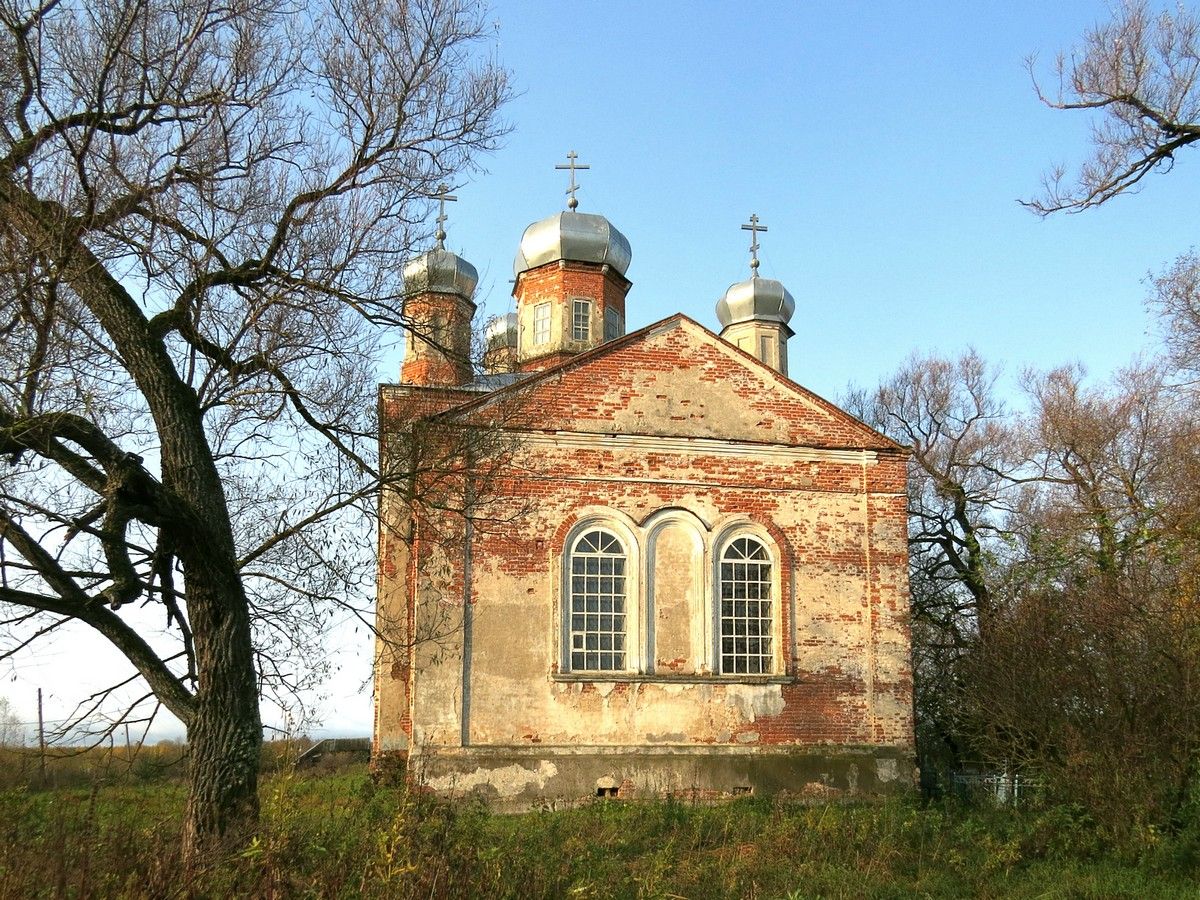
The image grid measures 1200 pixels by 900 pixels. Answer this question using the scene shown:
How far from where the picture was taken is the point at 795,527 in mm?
15930

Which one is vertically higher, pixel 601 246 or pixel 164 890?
pixel 601 246

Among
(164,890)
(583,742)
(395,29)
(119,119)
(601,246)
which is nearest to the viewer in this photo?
(164,890)

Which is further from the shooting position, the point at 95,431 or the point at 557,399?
the point at 557,399

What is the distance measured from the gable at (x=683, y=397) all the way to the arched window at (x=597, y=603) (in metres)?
1.60

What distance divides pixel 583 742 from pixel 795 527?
4.22 m

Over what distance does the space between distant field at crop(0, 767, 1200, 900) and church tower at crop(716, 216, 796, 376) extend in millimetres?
14904

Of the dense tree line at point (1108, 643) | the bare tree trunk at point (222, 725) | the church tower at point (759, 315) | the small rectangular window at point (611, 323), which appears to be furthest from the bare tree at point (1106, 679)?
the church tower at point (759, 315)

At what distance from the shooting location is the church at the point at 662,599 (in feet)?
47.3

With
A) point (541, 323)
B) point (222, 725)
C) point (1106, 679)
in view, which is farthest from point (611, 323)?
point (222, 725)

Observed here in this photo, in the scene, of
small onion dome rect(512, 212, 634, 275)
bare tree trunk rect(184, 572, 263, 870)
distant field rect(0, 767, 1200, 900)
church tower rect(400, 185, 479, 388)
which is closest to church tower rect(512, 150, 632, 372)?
small onion dome rect(512, 212, 634, 275)

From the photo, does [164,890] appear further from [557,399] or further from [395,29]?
[557,399]

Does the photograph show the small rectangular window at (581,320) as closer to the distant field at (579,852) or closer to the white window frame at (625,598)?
the white window frame at (625,598)

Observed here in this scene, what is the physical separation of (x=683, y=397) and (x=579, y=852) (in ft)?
24.1

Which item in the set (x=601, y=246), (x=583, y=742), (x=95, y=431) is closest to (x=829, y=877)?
(x=583, y=742)
